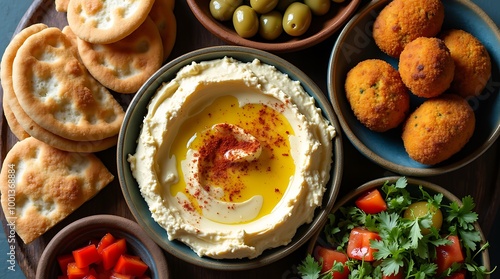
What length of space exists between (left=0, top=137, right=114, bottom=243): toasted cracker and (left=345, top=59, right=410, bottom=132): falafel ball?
1617 millimetres

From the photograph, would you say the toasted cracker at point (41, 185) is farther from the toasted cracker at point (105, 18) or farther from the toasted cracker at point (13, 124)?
the toasted cracker at point (105, 18)

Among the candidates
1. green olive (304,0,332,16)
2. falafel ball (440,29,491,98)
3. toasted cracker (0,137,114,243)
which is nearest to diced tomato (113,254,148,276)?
toasted cracker (0,137,114,243)

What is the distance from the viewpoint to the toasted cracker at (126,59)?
11.0 feet

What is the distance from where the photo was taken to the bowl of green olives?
129 inches

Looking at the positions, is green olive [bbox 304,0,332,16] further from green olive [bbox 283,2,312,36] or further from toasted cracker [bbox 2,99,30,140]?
toasted cracker [bbox 2,99,30,140]

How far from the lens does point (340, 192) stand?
3484mm

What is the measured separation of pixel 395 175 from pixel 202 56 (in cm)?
141

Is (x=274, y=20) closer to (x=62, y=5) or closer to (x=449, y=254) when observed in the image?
(x=62, y=5)

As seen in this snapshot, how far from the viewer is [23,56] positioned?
10.6 ft

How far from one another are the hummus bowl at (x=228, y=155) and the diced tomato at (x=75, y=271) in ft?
1.59

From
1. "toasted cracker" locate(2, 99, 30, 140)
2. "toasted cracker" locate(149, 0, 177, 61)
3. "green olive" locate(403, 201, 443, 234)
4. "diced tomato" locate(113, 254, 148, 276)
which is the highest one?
"toasted cracker" locate(149, 0, 177, 61)

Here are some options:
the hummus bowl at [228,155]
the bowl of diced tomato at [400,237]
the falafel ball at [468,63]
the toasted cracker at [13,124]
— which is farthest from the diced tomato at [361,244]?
the toasted cracker at [13,124]

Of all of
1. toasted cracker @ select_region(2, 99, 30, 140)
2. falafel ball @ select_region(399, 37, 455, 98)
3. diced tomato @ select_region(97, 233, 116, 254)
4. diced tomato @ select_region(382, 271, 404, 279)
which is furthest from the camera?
toasted cracker @ select_region(2, 99, 30, 140)

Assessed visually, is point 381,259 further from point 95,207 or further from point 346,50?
point 95,207
